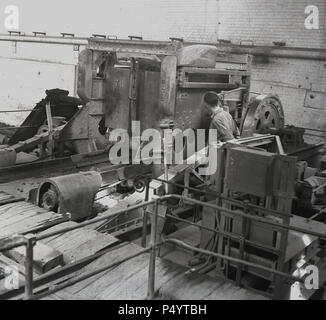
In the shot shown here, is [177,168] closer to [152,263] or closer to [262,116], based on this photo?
[152,263]

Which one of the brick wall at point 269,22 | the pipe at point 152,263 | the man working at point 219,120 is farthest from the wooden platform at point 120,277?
the brick wall at point 269,22

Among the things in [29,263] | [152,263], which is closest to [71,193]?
[152,263]

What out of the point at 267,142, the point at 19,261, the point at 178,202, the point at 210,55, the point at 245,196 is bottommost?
the point at 19,261

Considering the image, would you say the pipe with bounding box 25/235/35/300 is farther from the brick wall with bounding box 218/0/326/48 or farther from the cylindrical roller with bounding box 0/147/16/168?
the brick wall with bounding box 218/0/326/48

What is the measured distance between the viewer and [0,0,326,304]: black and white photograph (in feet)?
15.5

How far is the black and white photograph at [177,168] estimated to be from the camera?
473 centimetres

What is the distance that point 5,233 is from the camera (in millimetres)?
6016

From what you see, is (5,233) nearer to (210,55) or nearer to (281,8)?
(210,55)

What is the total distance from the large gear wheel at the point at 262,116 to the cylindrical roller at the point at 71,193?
263 centimetres

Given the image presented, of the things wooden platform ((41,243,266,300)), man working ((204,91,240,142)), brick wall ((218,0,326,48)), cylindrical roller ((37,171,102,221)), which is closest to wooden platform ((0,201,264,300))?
wooden platform ((41,243,266,300))

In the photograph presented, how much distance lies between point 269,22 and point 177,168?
21.8 feet

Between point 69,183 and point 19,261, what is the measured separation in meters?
1.75

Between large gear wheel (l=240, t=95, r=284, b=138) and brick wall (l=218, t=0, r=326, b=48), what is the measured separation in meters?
3.44
